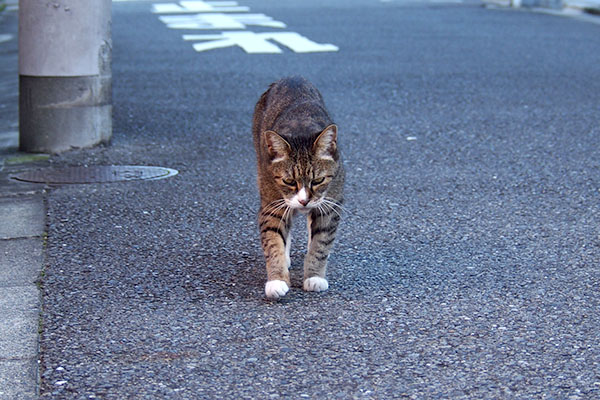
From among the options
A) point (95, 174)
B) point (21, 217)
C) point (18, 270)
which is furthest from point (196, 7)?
point (18, 270)

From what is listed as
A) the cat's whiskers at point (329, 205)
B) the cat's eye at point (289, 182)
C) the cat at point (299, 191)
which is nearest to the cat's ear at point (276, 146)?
the cat at point (299, 191)

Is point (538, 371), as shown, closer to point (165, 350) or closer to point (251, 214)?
point (165, 350)

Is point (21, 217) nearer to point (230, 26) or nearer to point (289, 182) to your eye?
point (289, 182)

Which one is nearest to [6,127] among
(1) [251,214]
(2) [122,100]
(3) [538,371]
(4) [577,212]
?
(2) [122,100]

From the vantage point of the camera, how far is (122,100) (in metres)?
10.4

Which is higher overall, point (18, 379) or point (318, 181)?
point (318, 181)

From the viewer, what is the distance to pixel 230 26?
1755cm

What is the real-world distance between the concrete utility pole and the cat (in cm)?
Result: 307

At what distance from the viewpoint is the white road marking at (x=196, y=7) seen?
20.6 m

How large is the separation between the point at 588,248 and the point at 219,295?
216 centimetres

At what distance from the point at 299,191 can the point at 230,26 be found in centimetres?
1340

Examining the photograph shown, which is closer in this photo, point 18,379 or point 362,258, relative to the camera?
point 18,379

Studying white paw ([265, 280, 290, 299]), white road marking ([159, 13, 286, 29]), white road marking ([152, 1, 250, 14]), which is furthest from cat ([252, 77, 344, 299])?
white road marking ([152, 1, 250, 14])

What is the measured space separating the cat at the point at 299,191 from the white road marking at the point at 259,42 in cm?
935
